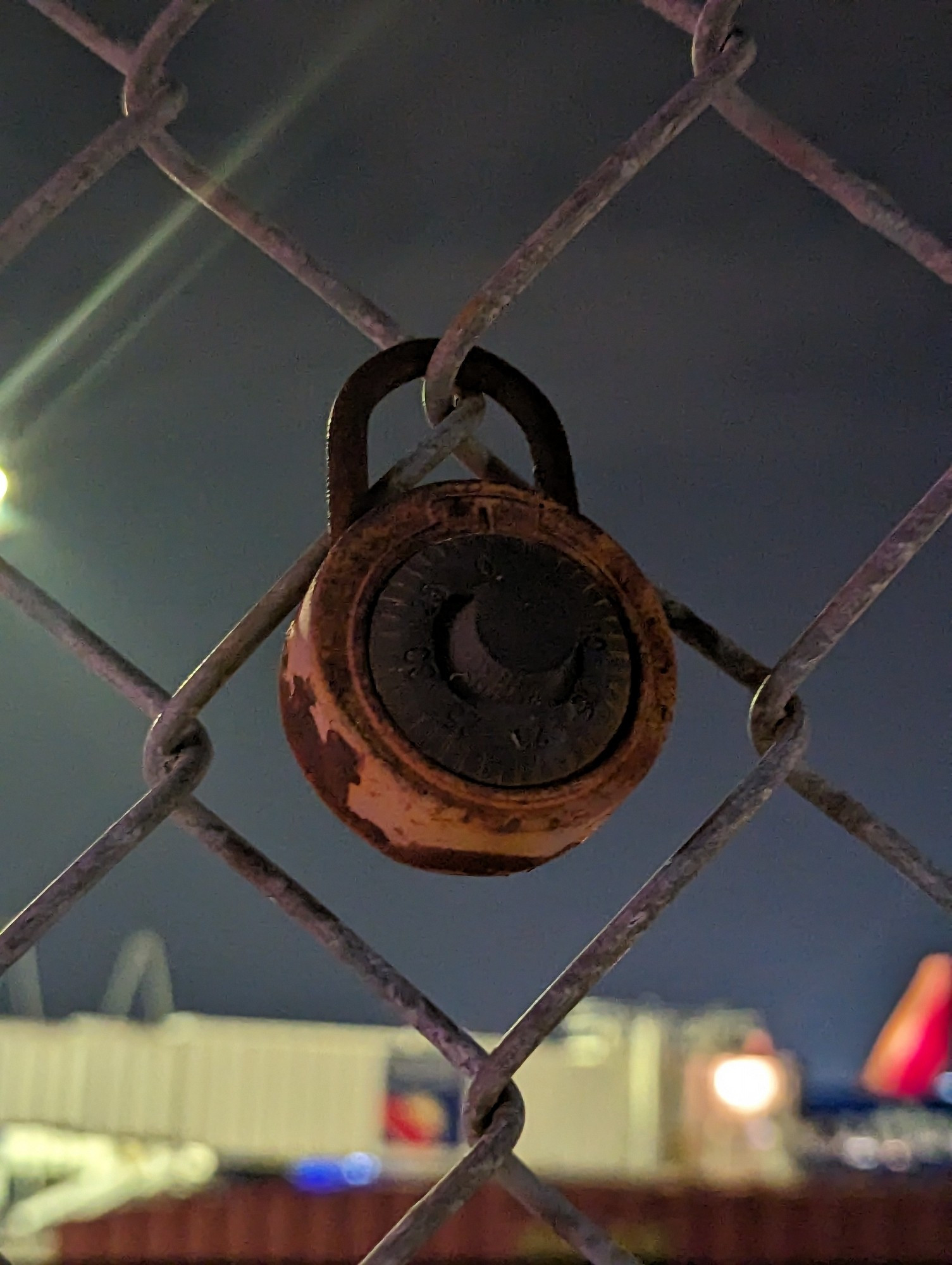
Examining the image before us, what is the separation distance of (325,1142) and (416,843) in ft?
13.9

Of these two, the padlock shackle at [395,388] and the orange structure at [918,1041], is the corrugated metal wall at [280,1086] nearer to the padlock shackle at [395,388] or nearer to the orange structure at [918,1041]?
the orange structure at [918,1041]

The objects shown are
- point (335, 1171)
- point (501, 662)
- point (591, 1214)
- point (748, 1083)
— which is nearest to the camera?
point (501, 662)

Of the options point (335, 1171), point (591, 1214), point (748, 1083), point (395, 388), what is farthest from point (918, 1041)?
point (395, 388)

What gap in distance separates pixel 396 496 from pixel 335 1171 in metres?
4.78

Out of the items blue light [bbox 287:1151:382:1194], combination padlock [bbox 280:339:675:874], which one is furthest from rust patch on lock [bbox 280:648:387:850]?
blue light [bbox 287:1151:382:1194]

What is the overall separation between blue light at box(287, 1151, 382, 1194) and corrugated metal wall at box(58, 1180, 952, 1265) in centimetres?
53

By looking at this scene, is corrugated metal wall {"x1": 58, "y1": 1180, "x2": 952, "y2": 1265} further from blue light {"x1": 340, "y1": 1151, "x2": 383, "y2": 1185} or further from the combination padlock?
the combination padlock

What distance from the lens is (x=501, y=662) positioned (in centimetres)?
29

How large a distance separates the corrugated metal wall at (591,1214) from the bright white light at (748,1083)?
1.53ft

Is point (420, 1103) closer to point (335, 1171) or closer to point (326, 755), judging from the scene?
point (335, 1171)

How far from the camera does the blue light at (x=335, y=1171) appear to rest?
4164 millimetres

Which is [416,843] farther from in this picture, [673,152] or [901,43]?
[673,152]

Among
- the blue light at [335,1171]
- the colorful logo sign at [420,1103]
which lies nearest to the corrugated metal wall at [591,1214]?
the blue light at [335,1171]

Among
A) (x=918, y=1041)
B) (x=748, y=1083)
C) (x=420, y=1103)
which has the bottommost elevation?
(x=420, y=1103)
